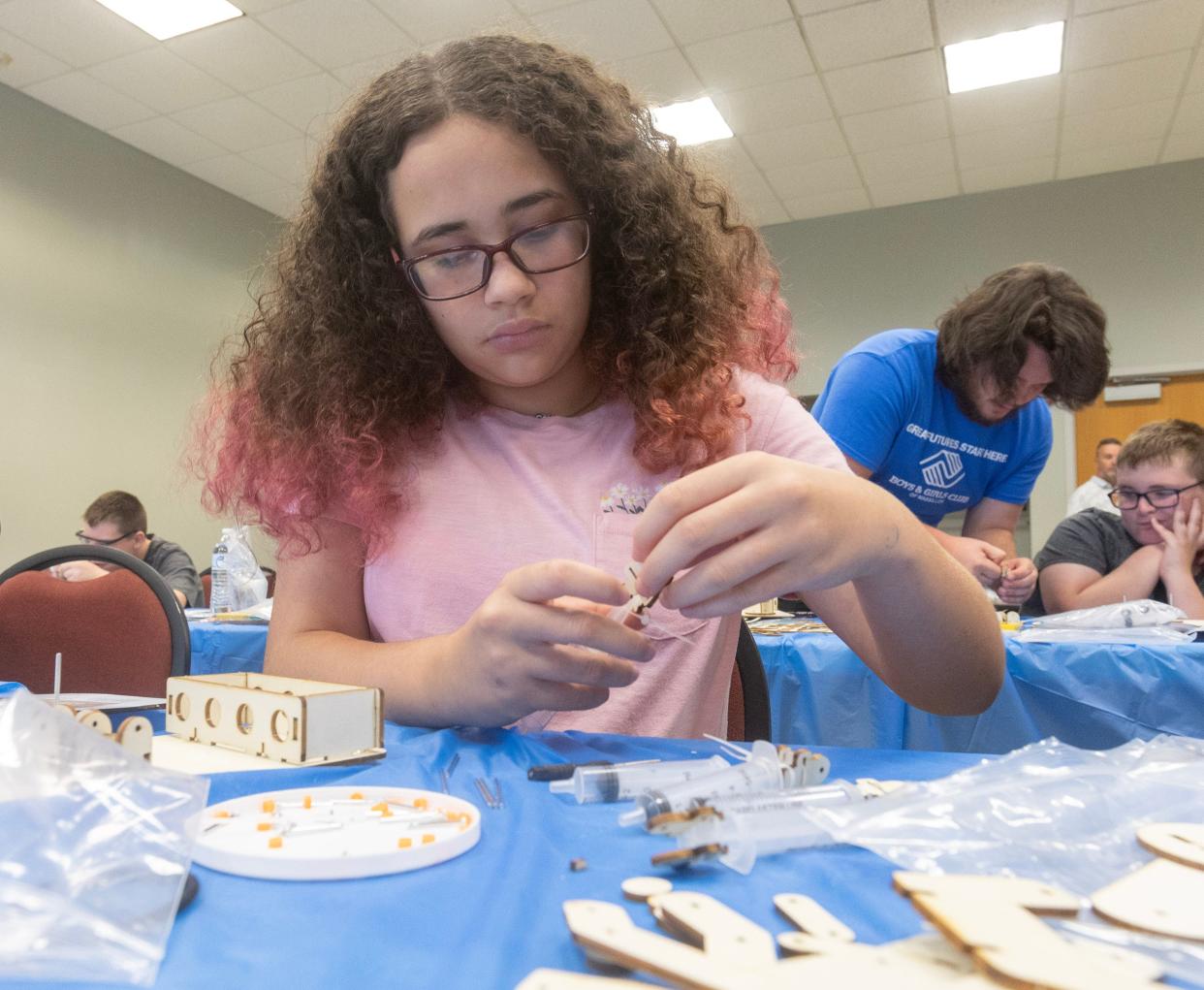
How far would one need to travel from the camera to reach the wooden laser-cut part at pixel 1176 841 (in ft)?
1.23

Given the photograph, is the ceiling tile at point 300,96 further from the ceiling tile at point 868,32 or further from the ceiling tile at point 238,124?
the ceiling tile at point 868,32

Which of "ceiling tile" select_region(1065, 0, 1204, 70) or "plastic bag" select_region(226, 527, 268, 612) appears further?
"ceiling tile" select_region(1065, 0, 1204, 70)

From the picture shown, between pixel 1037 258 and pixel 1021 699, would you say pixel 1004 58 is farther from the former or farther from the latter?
pixel 1021 699

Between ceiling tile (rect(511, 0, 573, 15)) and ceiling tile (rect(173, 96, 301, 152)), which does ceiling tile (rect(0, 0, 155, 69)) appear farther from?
ceiling tile (rect(511, 0, 573, 15))

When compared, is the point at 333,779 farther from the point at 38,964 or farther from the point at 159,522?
the point at 159,522

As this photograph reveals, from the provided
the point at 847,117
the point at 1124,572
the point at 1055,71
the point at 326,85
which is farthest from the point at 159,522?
the point at 1055,71

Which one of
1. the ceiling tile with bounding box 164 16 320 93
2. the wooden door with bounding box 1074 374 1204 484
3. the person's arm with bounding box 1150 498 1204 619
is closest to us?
the person's arm with bounding box 1150 498 1204 619

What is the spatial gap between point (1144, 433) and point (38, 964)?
2335 millimetres

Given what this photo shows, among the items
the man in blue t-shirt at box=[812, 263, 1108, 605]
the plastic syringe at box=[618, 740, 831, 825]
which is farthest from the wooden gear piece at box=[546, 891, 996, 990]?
the man in blue t-shirt at box=[812, 263, 1108, 605]

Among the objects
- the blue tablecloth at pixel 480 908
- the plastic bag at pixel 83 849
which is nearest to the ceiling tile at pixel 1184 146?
the blue tablecloth at pixel 480 908

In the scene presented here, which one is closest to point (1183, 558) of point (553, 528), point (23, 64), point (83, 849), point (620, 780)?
point (553, 528)

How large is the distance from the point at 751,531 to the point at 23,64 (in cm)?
425

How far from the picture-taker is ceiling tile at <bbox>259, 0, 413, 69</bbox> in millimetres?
3279

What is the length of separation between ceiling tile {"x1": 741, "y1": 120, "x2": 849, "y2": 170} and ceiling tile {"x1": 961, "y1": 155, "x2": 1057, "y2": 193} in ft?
2.57
